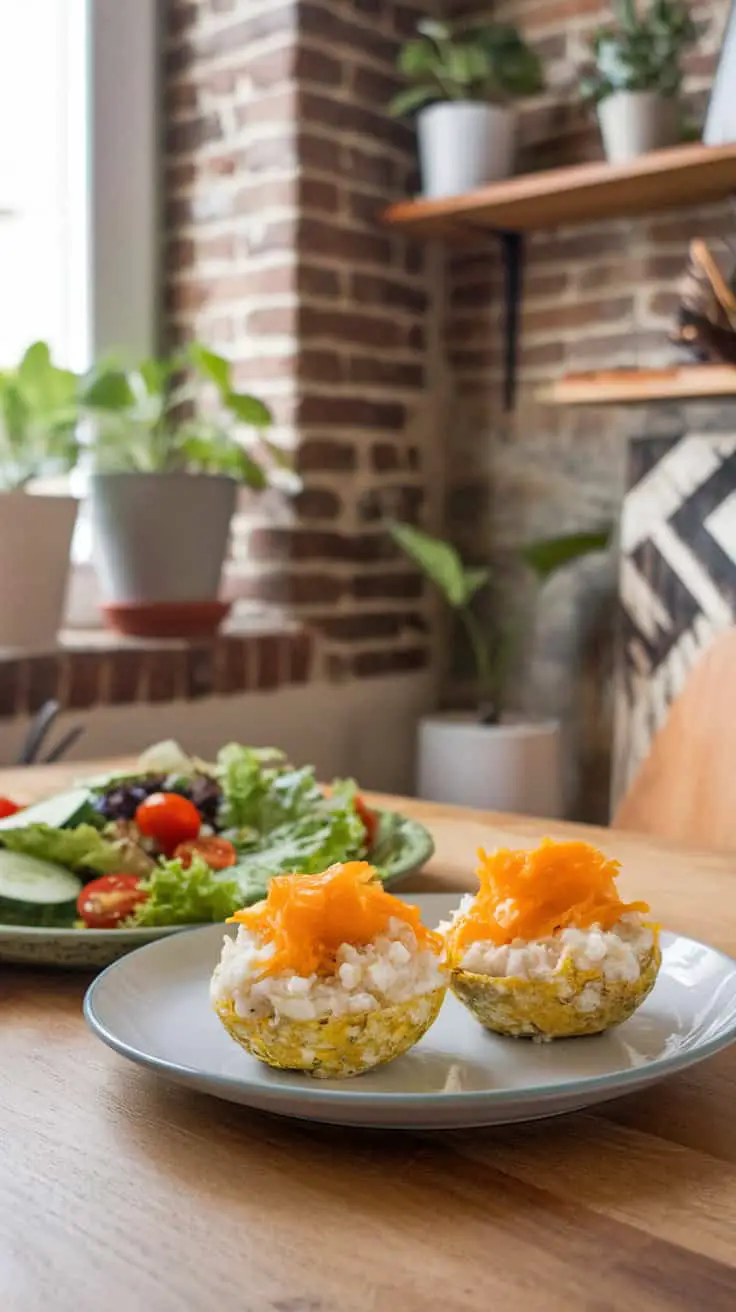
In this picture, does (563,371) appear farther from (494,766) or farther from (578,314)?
(494,766)

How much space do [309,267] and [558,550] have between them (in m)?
0.77

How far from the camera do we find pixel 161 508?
2.55 m

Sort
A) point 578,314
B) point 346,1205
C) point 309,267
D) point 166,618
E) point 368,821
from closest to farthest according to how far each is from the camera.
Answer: point 346,1205
point 368,821
point 166,618
point 309,267
point 578,314

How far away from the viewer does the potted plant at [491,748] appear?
2.70m

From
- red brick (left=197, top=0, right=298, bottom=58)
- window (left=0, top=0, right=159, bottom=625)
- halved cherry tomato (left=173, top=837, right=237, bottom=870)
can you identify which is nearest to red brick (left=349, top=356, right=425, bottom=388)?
window (left=0, top=0, right=159, bottom=625)

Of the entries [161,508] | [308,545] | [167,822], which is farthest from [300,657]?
[167,822]

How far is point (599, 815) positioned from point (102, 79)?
1.87 m

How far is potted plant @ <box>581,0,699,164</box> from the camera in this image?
2525mm

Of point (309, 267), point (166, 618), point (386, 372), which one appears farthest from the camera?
point (386, 372)

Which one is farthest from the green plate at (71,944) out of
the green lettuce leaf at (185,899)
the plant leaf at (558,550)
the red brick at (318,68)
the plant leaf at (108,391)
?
the red brick at (318,68)

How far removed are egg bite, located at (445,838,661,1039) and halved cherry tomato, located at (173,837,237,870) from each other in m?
0.34

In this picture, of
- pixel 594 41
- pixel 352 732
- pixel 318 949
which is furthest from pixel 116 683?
pixel 318 949

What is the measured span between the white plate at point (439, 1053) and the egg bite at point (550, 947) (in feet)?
0.07

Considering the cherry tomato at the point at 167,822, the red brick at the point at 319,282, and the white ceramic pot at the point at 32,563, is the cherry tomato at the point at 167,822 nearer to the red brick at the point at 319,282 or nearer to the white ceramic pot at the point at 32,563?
the white ceramic pot at the point at 32,563
